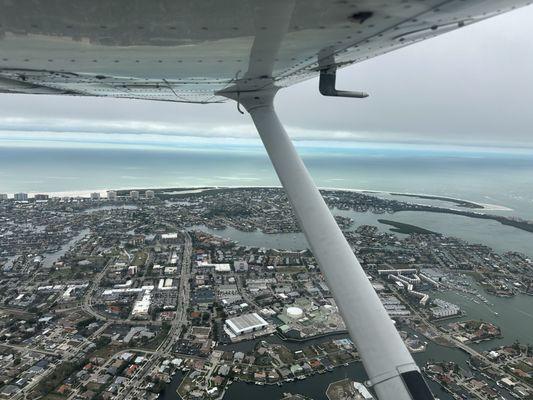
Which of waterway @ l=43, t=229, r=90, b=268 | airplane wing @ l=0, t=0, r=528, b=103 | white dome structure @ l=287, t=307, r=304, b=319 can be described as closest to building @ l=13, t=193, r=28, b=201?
waterway @ l=43, t=229, r=90, b=268

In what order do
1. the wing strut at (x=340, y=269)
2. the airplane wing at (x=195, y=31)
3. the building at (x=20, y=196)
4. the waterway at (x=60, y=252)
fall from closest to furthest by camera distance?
the airplane wing at (x=195, y=31)
the wing strut at (x=340, y=269)
the waterway at (x=60, y=252)
the building at (x=20, y=196)

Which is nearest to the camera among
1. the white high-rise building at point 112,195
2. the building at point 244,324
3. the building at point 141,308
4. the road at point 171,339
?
the road at point 171,339

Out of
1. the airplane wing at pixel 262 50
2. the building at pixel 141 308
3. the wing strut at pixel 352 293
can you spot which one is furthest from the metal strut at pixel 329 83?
the building at pixel 141 308

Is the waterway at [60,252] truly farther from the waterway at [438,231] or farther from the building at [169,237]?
the waterway at [438,231]

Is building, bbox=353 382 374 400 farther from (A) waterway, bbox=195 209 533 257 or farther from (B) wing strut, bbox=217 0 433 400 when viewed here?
(A) waterway, bbox=195 209 533 257

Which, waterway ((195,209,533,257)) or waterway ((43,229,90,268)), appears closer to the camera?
waterway ((43,229,90,268))

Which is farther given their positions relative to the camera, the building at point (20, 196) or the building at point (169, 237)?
the building at point (20, 196)

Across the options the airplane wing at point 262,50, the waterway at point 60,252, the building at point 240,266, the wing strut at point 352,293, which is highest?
the airplane wing at point 262,50
